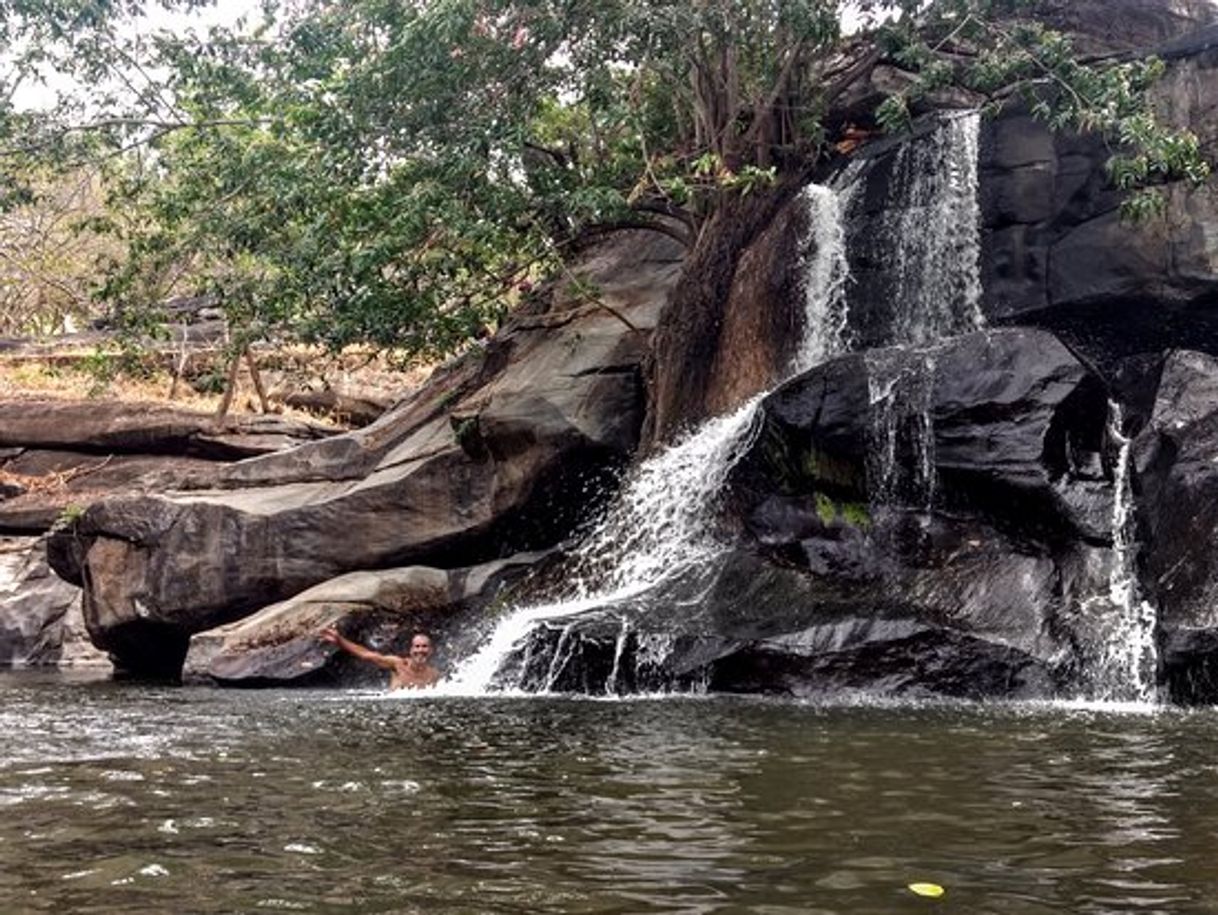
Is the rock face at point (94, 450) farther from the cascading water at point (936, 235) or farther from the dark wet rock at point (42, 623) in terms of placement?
the cascading water at point (936, 235)

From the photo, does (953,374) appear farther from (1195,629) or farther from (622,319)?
(622,319)

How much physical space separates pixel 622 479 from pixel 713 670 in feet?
17.6

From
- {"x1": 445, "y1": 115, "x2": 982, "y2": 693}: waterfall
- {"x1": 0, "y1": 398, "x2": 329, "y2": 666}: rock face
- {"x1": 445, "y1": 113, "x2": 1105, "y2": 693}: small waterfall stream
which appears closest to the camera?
{"x1": 445, "y1": 113, "x2": 1105, "y2": 693}: small waterfall stream

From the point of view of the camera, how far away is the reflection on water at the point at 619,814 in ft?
15.2

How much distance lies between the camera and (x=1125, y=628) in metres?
11.8

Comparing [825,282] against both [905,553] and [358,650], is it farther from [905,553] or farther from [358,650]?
[358,650]

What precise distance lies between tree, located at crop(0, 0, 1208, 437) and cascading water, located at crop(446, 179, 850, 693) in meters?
1.22

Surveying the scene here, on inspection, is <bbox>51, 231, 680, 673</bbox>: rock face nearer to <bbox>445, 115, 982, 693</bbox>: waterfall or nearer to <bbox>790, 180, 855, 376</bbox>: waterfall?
<bbox>445, 115, 982, 693</bbox>: waterfall

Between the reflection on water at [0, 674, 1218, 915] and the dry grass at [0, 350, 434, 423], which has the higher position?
the dry grass at [0, 350, 434, 423]

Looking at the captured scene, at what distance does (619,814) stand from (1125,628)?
289 inches

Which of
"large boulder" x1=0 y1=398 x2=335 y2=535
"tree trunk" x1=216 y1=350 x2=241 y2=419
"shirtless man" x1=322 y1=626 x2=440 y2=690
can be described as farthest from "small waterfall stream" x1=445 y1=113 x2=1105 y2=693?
"tree trunk" x1=216 y1=350 x2=241 y2=419

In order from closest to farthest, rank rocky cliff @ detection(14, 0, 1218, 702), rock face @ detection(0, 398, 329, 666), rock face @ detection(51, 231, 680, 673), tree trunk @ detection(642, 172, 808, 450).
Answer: rocky cliff @ detection(14, 0, 1218, 702), tree trunk @ detection(642, 172, 808, 450), rock face @ detection(51, 231, 680, 673), rock face @ detection(0, 398, 329, 666)

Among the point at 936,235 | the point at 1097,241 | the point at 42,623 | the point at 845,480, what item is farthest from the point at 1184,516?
the point at 42,623

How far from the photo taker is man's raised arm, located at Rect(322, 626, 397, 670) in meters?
14.8
